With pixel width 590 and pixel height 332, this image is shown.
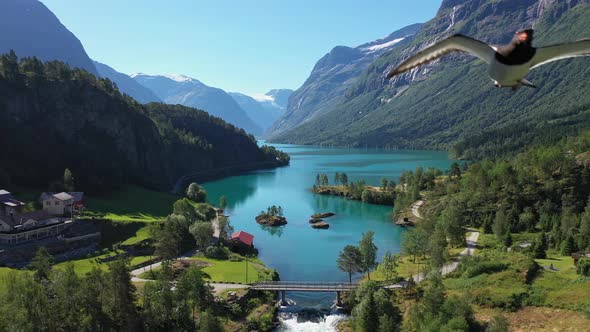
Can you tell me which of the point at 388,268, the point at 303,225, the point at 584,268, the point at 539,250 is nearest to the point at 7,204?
the point at 303,225

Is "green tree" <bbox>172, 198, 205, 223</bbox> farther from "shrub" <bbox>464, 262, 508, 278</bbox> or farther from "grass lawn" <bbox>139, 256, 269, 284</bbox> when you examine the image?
"shrub" <bbox>464, 262, 508, 278</bbox>

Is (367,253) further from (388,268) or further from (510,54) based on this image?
(510,54)

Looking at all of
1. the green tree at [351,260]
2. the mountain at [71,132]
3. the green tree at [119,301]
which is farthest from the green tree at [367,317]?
the mountain at [71,132]

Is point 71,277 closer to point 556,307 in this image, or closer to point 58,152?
point 556,307

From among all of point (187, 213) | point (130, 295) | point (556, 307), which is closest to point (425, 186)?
point (187, 213)

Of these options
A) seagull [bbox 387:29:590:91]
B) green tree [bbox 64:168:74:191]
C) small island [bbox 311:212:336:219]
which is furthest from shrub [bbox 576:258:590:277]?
green tree [bbox 64:168:74:191]

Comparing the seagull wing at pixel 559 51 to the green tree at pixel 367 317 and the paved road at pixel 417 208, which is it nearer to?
the green tree at pixel 367 317
